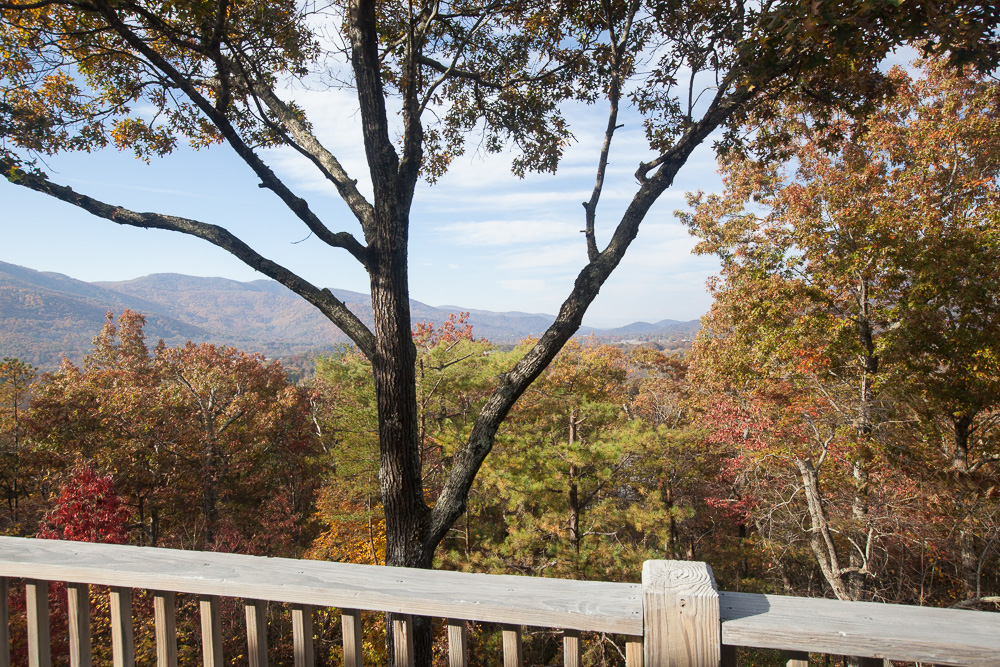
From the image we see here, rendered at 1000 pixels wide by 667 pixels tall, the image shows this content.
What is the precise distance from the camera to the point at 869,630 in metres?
0.82

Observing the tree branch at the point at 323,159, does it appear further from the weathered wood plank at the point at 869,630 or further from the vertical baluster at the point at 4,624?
the weathered wood plank at the point at 869,630

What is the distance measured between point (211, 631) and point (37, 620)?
51 centimetres

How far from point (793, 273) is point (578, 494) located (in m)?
5.74

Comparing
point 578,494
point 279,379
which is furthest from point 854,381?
point 279,379

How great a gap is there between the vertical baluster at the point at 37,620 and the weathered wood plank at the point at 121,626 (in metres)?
0.21

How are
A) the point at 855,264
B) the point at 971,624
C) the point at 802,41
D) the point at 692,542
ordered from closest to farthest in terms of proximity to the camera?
the point at 971,624 → the point at 802,41 → the point at 855,264 → the point at 692,542

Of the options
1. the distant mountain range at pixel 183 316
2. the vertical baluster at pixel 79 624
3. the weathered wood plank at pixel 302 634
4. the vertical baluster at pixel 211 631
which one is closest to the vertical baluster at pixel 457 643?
the weathered wood plank at pixel 302 634

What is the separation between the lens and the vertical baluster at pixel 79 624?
4.03 feet

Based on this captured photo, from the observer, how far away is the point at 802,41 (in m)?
2.65

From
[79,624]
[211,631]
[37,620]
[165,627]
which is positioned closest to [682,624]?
[211,631]

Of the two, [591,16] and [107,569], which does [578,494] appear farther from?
Result: [107,569]

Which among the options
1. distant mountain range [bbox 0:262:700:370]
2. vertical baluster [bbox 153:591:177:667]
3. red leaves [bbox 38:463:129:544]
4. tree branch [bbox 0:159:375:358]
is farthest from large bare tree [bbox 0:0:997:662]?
distant mountain range [bbox 0:262:700:370]

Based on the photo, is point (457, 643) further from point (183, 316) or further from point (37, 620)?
point (183, 316)

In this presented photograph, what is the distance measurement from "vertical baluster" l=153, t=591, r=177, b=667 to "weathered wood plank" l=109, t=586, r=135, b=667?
6cm
